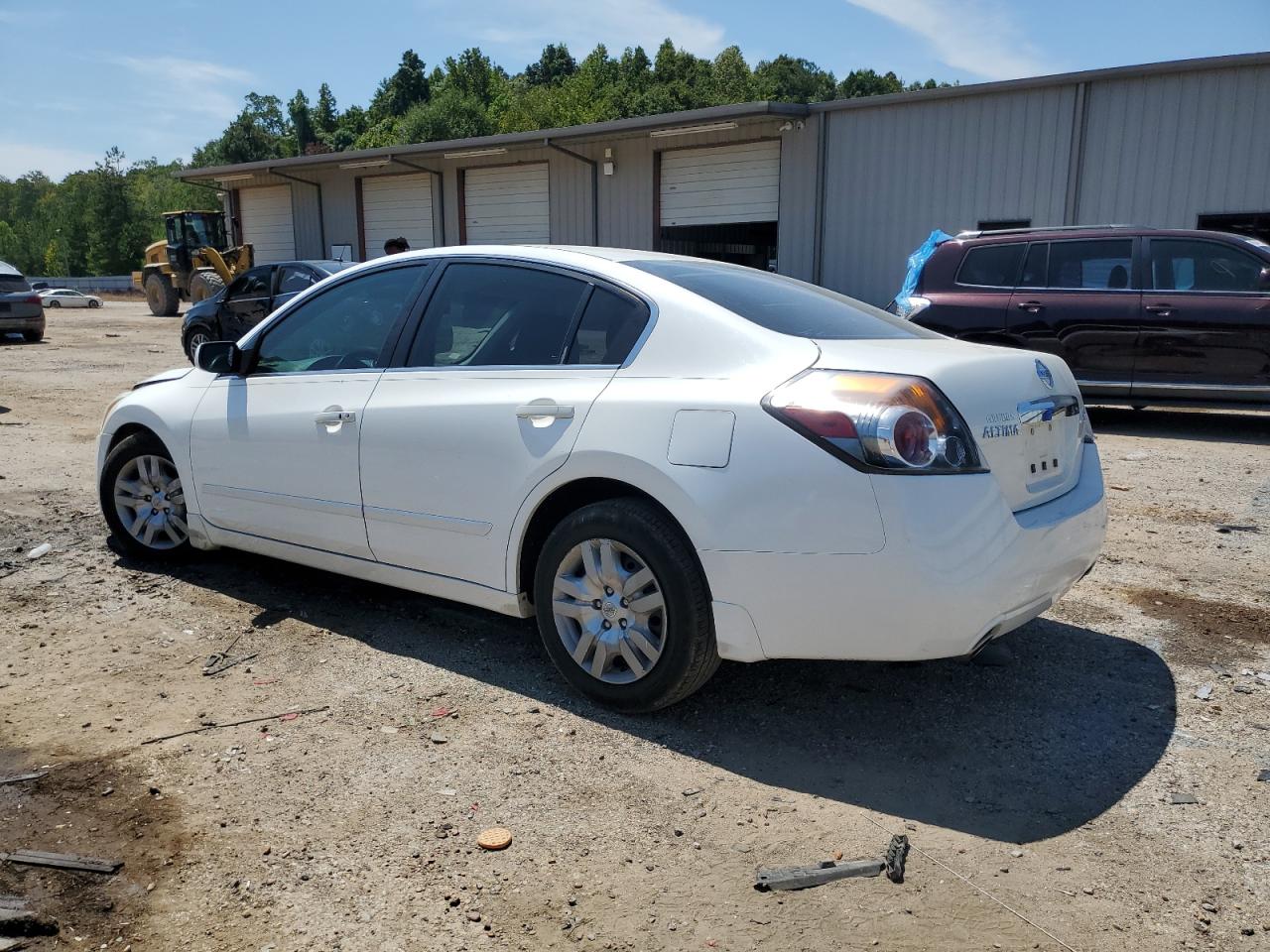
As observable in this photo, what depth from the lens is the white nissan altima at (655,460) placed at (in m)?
2.96

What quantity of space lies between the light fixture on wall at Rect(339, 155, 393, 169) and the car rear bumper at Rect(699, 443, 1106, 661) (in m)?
22.8

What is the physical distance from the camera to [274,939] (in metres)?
2.33

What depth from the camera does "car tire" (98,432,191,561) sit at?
5074 mm

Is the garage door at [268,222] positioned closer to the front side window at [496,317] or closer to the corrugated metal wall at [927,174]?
the corrugated metal wall at [927,174]

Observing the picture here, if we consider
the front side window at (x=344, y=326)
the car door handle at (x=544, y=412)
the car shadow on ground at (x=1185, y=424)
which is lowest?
the car shadow on ground at (x=1185, y=424)

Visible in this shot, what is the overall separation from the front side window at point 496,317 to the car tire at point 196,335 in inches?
529

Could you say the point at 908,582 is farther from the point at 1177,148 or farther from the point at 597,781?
the point at 1177,148

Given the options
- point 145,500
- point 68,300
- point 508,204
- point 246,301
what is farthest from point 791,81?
point 145,500

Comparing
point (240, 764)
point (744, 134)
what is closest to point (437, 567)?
point (240, 764)

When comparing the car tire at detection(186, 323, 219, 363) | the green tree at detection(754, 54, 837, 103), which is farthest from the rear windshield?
the green tree at detection(754, 54, 837, 103)

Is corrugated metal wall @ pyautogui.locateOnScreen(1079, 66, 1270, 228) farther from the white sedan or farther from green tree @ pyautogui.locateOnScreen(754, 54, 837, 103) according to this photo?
green tree @ pyautogui.locateOnScreen(754, 54, 837, 103)

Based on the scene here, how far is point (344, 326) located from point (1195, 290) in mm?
8172

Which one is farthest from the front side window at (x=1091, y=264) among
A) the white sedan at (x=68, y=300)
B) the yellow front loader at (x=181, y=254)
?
the white sedan at (x=68, y=300)

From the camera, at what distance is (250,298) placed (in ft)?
51.9
